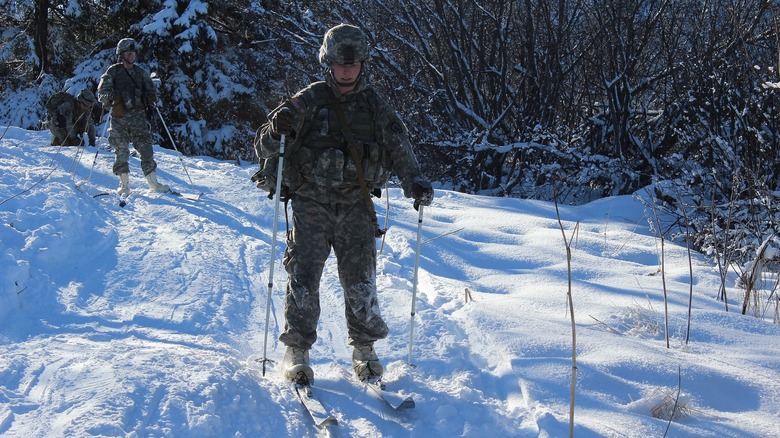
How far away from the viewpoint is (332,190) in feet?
12.6

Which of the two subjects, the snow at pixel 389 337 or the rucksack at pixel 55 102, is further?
the rucksack at pixel 55 102

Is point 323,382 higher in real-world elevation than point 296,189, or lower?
lower

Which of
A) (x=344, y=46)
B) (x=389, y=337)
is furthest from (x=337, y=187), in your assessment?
(x=389, y=337)

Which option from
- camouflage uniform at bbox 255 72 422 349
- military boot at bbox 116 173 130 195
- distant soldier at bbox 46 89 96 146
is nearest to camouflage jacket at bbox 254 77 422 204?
camouflage uniform at bbox 255 72 422 349

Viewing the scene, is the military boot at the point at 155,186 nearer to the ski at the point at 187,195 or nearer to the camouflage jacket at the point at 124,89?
the ski at the point at 187,195

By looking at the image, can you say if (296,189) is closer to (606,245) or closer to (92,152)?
(606,245)

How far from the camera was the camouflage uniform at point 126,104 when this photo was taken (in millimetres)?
8766

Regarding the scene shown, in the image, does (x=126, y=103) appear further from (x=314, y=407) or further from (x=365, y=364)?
(x=314, y=407)

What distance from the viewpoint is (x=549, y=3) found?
40.6ft

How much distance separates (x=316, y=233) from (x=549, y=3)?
10012 millimetres

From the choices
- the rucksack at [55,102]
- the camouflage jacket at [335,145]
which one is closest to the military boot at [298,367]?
the camouflage jacket at [335,145]

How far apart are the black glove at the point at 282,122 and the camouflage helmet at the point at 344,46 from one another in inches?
15.6

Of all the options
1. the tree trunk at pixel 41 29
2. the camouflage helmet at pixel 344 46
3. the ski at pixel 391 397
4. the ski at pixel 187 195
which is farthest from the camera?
the tree trunk at pixel 41 29

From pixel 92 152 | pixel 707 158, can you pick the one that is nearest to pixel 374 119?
pixel 707 158
